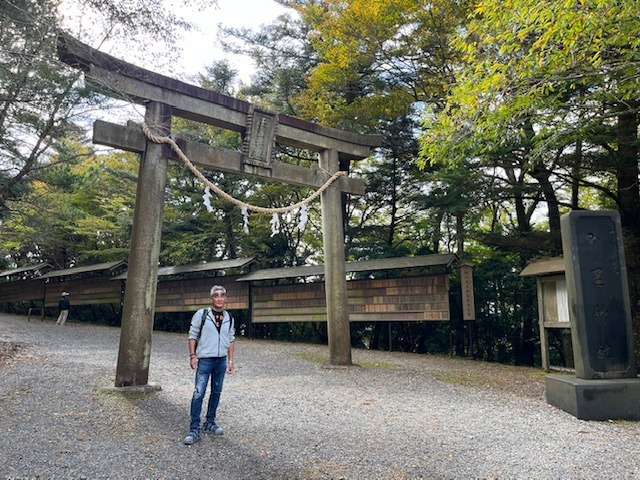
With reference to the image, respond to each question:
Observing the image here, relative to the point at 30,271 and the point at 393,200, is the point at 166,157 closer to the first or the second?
the point at 393,200

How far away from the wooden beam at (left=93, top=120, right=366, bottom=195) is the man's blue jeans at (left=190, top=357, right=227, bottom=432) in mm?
3396

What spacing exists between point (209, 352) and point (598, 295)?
481 centimetres

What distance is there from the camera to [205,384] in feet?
13.6

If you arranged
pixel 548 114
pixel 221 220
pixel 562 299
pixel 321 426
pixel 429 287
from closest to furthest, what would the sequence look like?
pixel 321 426 → pixel 548 114 → pixel 562 299 → pixel 429 287 → pixel 221 220

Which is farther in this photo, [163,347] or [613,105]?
[163,347]

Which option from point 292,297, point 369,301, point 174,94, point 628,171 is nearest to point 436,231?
point 369,301

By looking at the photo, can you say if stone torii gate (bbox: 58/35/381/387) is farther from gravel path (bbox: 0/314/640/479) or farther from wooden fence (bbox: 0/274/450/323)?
wooden fence (bbox: 0/274/450/323)

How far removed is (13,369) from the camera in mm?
7270

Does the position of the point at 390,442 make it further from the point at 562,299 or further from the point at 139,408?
the point at 562,299

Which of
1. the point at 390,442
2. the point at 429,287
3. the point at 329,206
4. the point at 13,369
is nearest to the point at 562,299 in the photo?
the point at 429,287

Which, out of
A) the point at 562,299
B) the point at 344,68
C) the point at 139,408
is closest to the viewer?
the point at 139,408

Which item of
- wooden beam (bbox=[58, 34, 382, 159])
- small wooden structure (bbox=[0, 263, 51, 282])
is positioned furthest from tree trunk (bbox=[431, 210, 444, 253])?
small wooden structure (bbox=[0, 263, 51, 282])

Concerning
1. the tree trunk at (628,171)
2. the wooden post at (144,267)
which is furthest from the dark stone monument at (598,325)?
the wooden post at (144,267)

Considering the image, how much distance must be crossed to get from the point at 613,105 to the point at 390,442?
22.1 feet
